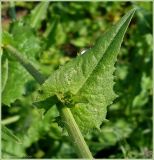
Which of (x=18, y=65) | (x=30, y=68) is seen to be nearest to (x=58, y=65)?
(x=18, y=65)

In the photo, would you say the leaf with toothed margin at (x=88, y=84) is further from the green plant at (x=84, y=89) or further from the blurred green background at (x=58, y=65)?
the blurred green background at (x=58, y=65)

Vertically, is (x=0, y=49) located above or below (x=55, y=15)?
below

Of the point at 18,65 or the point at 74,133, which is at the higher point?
the point at 18,65

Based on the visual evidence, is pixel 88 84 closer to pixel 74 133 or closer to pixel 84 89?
pixel 84 89

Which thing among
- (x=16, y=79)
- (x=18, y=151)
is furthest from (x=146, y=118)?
(x=16, y=79)

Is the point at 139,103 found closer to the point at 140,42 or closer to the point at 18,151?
the point at 140,42
